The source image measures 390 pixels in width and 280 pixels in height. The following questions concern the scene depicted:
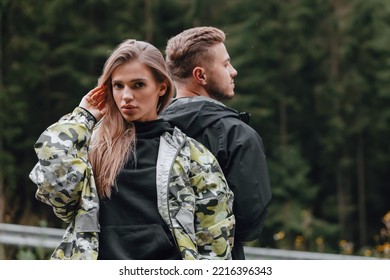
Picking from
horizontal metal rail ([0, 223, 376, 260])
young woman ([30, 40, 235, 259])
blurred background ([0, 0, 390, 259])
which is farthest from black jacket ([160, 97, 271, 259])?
blurred background ([0, 0, 390, 259])

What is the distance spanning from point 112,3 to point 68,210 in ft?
96.9

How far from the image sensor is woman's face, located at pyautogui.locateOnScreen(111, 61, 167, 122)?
8.54 ft

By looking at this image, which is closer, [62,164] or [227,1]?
[62,164]

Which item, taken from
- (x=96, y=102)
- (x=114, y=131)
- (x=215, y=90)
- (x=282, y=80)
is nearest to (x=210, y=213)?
(x=114, y=131)

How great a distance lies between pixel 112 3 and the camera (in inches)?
1240

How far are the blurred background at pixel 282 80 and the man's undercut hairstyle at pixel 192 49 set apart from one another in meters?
21.9

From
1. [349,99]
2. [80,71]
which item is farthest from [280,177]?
[80,71]

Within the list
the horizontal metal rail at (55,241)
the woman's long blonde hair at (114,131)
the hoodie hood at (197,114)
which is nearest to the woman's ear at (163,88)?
the woman's long blonde hair at (114,131)

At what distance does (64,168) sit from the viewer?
8.15ft

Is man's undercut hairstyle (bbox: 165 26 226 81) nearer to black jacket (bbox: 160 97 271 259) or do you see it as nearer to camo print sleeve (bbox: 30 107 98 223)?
black jacket (bbox: 160 97 271 259)

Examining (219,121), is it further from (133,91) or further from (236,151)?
(133,91)
